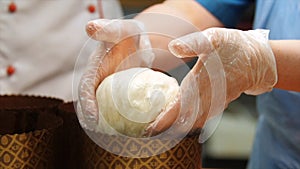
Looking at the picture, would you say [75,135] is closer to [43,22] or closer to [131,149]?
[131,149]

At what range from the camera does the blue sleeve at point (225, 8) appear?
124 centimetres

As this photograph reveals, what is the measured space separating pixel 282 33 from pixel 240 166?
1.91m

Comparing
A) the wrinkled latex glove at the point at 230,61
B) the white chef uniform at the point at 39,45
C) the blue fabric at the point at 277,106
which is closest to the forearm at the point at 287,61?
the wrinkled latex glove at the point at 230,61

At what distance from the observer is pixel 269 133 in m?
1.25

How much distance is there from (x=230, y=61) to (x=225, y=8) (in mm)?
437

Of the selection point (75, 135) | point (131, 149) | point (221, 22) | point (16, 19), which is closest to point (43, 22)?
point (16, 19)

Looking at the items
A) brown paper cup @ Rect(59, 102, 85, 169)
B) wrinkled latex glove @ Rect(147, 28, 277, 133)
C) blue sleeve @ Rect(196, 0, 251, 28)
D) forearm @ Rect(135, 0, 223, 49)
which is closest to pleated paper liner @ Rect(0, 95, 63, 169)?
brown paper cup @ Rect(59, 102, 85, 169)

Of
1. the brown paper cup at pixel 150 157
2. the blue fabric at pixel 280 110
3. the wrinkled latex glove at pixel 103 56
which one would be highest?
the wrinkled latex glove at pixel 103 56

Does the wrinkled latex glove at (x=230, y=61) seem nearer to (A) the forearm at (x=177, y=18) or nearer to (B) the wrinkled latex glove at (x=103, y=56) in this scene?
(B) the wrinkled latex glove at (x=103, y=56)

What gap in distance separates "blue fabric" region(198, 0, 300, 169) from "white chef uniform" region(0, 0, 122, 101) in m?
0.42

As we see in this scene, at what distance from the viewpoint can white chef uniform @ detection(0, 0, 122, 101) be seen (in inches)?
55.8

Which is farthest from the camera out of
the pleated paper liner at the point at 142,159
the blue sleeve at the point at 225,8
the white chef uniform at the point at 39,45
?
the white chef uniform at the point at 39,45

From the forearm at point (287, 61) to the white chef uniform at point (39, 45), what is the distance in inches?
28.2

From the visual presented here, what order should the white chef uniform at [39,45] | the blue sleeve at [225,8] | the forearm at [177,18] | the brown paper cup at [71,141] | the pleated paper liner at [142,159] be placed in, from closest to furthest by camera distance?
the pleated paper liner at [142,159] < the brown paper cup at [71,141] < the forearm at [177,18] < the blue sleeve at [225,8] < the white chef uniform at [39,45]
